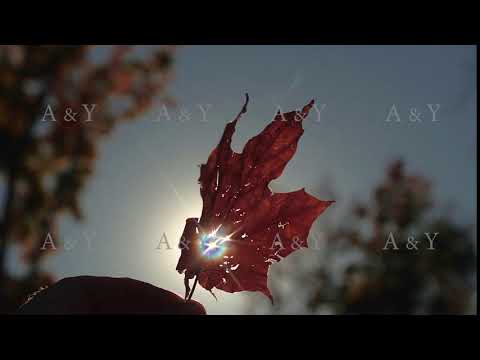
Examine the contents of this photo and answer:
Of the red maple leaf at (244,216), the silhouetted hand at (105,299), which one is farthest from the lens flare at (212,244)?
the silhouetted hand at (105,299)

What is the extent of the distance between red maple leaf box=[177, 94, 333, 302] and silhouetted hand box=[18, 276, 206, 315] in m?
0.08

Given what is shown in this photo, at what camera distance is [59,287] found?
806mm

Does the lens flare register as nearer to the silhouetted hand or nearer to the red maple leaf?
the red maple leaf

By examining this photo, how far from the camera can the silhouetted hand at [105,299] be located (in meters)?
0.80

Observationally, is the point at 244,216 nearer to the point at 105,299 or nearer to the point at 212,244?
the point at 212,244

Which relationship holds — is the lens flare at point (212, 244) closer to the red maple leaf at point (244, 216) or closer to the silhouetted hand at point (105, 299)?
the red maple leaf at point (244, 216)

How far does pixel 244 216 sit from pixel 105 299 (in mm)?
303

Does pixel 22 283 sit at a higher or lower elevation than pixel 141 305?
higher

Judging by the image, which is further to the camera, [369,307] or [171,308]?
[369,307]

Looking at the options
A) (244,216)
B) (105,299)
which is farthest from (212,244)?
(105,299)
